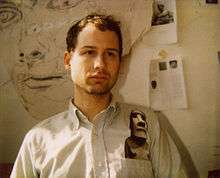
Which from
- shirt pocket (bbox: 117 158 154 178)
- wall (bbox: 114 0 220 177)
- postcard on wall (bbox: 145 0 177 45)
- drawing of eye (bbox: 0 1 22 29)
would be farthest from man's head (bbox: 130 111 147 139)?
drawing of eye (bbox: 0 1 22 29)

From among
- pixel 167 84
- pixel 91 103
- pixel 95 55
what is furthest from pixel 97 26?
pixel 167 84

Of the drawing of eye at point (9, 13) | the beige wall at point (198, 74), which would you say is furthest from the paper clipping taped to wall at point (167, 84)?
the drawing of eye at point (9, 13)

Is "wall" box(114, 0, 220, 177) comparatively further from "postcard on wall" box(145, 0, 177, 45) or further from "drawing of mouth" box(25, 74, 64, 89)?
"drawing of mouth" box(25, 74, 64, 89)

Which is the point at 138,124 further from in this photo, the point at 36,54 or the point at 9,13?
the point at 9,13

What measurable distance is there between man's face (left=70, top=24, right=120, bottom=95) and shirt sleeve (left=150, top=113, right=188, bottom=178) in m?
0.26

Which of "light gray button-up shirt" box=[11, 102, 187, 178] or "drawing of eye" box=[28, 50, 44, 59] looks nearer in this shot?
"light gray button-up shirt" box=[11, 102, 187, 178]

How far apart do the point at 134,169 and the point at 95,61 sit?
42cm

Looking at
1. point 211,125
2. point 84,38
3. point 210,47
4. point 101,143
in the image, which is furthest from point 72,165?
point 210,47

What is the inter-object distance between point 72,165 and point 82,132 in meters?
0.13

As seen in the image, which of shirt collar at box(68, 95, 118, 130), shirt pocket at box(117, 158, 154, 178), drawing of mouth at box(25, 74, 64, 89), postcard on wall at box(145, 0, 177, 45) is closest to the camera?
shirt pocket at box(117, 158, 154, 178)

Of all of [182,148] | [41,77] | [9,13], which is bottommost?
[182,148]

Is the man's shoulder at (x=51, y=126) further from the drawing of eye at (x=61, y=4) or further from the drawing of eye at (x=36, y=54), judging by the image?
the drawing of eye at (x=61, y=4)

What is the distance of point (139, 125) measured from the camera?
1324 mm

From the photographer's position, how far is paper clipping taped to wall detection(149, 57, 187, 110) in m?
1.49
